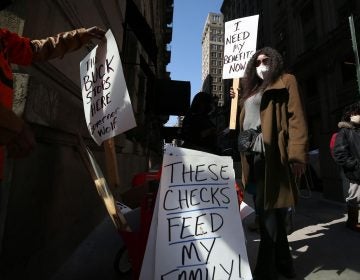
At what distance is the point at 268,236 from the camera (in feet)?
7.08

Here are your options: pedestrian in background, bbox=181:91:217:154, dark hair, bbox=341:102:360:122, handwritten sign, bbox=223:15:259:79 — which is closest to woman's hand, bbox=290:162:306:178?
handwritten sign, bbox=223:15:259:79

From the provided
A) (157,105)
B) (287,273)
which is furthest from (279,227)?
(157,105)

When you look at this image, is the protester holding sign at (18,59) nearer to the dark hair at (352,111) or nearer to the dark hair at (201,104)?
the dark hair at (201,104)

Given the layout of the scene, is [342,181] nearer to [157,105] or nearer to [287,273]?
[287,273]

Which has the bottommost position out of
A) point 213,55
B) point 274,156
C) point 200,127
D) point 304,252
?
point 304,252

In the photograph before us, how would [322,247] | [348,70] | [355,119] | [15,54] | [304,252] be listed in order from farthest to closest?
[348,70] < [355,119] < [322,247] < [304,252] < [15,54]

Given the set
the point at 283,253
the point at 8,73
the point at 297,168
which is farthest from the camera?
the point at 283,253

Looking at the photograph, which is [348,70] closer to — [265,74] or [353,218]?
[353,218]

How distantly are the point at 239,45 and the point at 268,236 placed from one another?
218cm

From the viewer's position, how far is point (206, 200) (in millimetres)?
1755

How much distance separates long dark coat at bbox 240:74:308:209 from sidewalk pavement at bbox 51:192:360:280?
76cm

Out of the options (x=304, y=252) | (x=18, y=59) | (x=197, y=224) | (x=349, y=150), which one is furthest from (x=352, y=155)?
(x=18, y=59)

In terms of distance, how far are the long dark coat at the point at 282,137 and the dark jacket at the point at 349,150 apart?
198 cm

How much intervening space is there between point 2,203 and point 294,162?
1.87m
